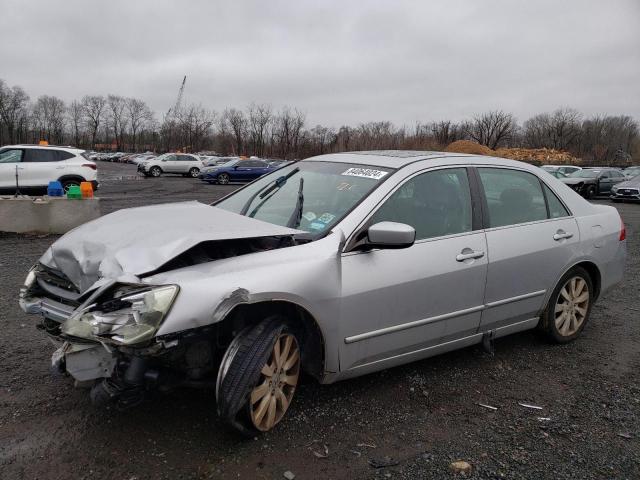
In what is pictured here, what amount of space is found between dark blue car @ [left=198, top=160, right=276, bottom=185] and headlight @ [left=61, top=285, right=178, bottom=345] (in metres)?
25.3

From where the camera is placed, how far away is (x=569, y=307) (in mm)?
4266

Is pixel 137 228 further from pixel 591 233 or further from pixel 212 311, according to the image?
pixel 591 233

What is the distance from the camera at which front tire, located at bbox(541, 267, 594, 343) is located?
4.13m

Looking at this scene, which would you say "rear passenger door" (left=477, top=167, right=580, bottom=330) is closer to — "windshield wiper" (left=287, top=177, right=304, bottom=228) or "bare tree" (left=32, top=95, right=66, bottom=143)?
"windshield wiper" (left=287, top=177, right=304, bottom=228)

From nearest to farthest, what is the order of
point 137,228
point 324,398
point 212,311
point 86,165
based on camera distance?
point 212,311 → point 137,228 → point 324,398 → point 86,165

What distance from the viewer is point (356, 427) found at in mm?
2939

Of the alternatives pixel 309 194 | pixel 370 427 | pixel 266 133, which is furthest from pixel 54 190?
pixel 266 133

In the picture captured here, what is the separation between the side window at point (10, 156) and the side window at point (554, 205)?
47.8 feet

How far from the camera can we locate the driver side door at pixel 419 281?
2.96 meters

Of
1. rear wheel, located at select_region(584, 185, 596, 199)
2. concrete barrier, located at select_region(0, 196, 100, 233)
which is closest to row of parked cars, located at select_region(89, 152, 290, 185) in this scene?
concrete barrier, located at select_region(0, 196, 100, 233)

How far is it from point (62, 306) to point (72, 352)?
0.45m

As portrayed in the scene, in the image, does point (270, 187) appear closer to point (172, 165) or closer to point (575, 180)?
point (575, 180)

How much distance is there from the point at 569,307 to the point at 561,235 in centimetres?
68

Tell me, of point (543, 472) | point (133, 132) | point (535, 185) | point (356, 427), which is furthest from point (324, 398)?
point (133, 132)
